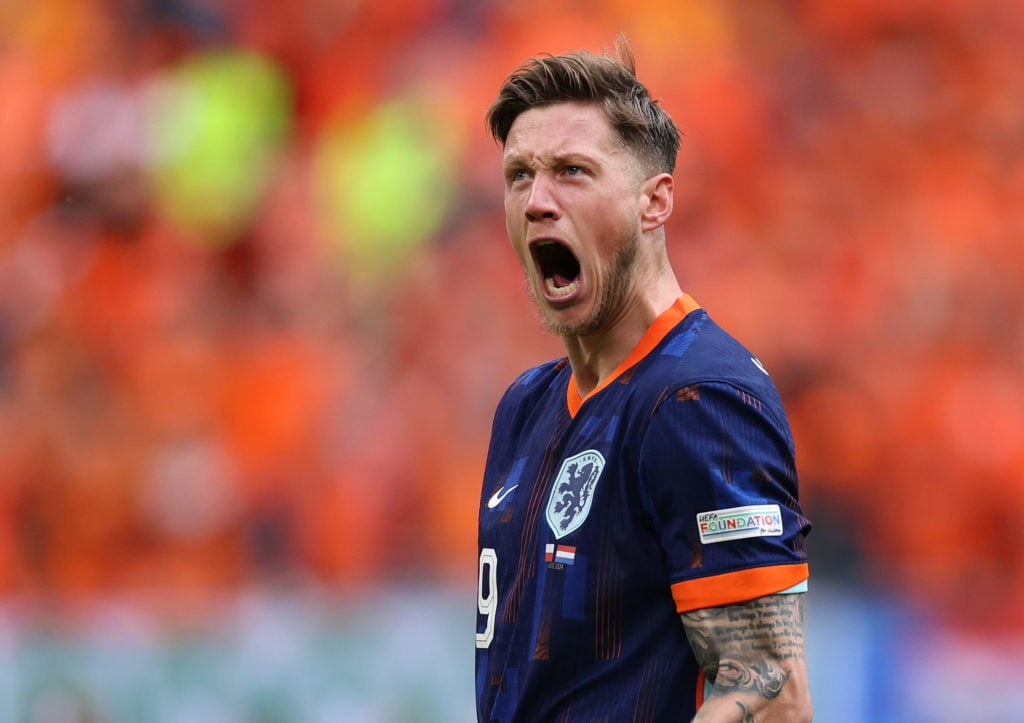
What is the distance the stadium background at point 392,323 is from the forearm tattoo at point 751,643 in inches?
84.0

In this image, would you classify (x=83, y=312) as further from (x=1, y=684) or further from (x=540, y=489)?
(x=540, y=489)

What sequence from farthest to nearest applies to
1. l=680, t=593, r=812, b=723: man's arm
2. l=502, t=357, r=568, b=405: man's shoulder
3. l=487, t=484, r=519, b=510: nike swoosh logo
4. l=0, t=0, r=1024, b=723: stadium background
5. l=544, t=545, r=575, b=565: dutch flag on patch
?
l=0, t=0, r=1024, b=723: stadium background < l=502, t=357, r=568, b=405: man's shoulder < l=487, t=484, r=519, b=510: nike swoosh logo < l=544, t=545, r=575, b=565: dutch flag on patch < l=680, t=593, r=812, b=723: man's arm

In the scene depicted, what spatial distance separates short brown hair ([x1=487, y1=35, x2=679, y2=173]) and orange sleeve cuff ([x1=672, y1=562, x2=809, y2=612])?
64 centimetres

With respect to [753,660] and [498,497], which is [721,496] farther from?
[498,497]

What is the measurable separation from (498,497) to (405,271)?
2171mm

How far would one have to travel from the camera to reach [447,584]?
368cm

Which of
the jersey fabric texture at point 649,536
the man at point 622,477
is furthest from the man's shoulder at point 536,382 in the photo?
the jersey fabric texture at point 649,536

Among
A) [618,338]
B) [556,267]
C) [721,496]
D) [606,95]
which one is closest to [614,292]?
[618,338]

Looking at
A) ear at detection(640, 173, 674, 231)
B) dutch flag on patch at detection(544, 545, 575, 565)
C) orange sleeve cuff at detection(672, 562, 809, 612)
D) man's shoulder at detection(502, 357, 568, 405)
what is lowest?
orange sleeve cuff at detection(672, 562, 809, 612)

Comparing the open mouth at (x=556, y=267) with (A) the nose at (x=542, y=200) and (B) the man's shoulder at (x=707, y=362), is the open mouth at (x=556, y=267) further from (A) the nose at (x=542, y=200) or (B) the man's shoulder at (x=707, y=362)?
(B) the man's shoulder at (x=707, y=362)

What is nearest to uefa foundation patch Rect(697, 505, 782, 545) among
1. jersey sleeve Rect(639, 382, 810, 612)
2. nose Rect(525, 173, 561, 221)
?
jersey sleeve Rect(639, 382, 810, 612)

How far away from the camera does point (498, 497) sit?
1.85 m

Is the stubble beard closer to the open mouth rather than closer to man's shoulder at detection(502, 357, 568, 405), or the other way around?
the open mouth

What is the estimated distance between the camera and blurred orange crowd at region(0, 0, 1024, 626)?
367 cm
